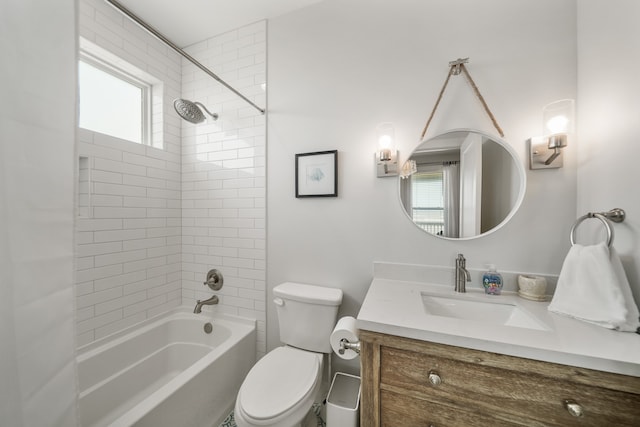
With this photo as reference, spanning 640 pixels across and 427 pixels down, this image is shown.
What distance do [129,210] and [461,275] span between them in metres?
2.18

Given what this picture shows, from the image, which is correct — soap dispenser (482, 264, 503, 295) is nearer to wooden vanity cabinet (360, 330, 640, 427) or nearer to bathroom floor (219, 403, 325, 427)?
wooden vanity cabinet (360, 330, 640, 427)

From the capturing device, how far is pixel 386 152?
4.34 ft

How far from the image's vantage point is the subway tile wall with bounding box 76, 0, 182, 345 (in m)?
1.40

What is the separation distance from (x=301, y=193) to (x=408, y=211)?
700 millimetres

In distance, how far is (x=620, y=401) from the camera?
641mm

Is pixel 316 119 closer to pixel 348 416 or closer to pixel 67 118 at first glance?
pixel 67 118

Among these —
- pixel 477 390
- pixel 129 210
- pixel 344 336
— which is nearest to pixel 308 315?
pixel 344 336

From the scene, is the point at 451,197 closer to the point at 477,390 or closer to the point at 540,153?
the point at 540,153

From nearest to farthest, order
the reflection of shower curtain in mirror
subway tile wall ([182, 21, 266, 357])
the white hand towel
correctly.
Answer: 1. the white hand towel
2. the reflection of shower curtain in mirror
3. subway tile wall ([182, 21, 266, 357])

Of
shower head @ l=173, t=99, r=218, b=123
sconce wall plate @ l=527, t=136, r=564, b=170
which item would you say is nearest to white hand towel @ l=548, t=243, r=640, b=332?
sconce wall plate @ l=527, t=136, r=564, b=170

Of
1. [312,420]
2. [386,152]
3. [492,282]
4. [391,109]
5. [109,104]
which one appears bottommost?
[312,420]

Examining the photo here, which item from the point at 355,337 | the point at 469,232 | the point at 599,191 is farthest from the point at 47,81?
the point at 599,191

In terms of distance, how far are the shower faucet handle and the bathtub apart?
238 millimetres

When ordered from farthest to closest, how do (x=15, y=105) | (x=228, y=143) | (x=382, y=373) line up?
(x=228, y=143) < (x=382, y=373) < (x=15, y=105)
